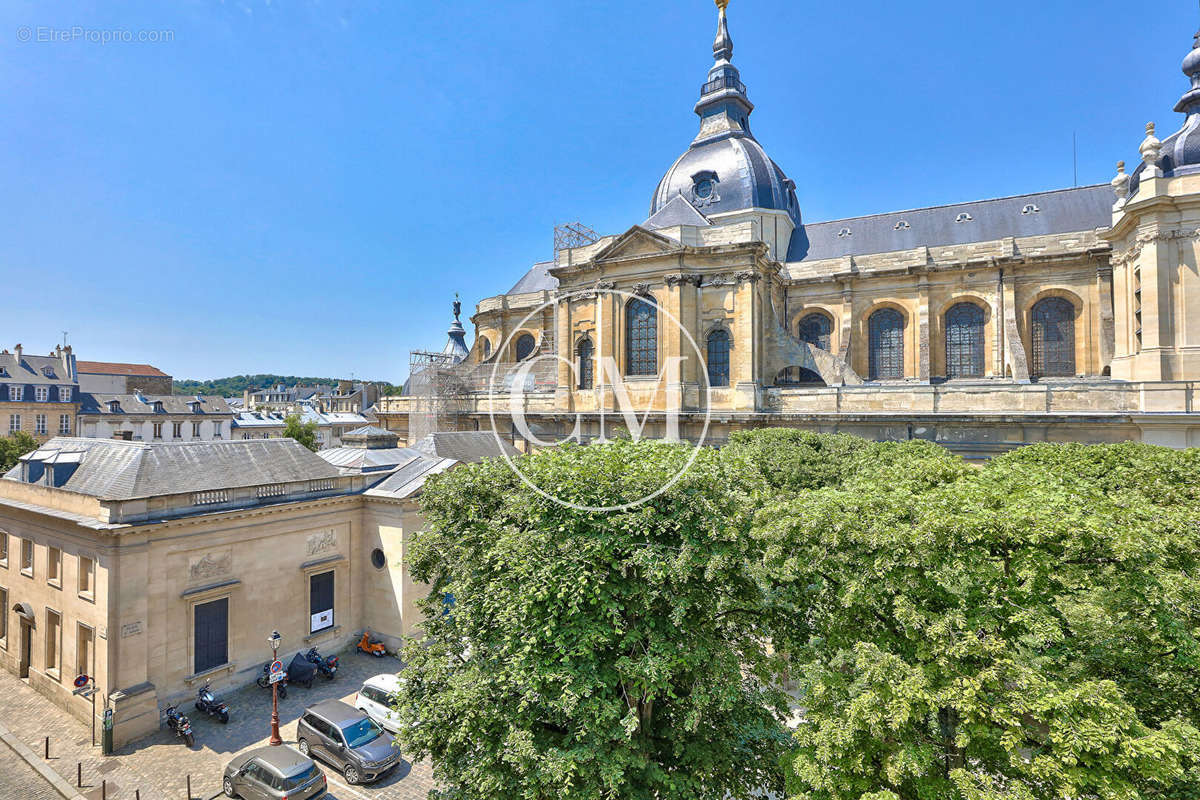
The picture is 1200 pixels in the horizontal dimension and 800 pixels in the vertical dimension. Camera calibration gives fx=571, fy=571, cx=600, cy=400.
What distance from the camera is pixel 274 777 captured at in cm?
1190

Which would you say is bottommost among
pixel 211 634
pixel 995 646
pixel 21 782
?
pixel 21 782

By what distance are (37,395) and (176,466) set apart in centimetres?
4944

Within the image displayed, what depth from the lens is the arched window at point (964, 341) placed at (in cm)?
3416

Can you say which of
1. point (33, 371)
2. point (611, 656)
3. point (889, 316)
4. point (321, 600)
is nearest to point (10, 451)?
point (33, 371)

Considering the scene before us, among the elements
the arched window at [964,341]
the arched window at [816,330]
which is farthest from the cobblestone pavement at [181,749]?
the arched window at [964,341]

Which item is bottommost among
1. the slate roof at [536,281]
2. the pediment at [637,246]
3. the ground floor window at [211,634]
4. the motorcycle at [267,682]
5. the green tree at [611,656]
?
the motorcycle at [267,682]

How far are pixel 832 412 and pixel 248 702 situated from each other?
26.1 metres

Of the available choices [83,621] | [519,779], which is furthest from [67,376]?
[519,779]

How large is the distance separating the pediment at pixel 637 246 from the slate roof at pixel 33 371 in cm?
5356

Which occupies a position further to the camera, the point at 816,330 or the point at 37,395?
the point at 37,395

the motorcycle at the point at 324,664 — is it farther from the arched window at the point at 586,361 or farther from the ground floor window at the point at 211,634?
the arched window at the point at 586,361

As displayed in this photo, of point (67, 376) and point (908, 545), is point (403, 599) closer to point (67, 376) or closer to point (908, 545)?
point (908, 545)

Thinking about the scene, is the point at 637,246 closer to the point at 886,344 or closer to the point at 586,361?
the point at 586,361

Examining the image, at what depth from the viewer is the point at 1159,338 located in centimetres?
2562
